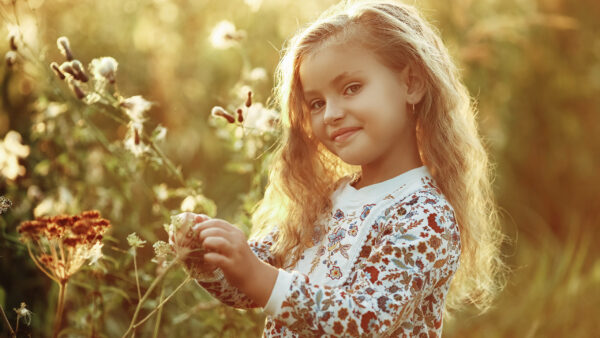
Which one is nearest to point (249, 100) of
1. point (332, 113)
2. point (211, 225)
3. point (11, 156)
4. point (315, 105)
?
point (315, 105)

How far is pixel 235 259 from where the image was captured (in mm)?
1460

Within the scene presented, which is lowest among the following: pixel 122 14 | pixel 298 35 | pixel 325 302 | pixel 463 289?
pixel 325 302

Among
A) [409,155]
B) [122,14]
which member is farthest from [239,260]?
[122,14]

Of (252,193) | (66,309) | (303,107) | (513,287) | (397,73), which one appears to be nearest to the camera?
(397,73)

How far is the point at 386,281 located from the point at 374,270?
4cm

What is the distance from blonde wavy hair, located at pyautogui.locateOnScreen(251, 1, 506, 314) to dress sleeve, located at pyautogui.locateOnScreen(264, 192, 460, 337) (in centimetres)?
21

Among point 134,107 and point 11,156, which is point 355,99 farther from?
point 11,156

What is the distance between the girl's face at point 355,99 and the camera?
1.73 m

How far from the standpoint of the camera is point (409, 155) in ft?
6.09

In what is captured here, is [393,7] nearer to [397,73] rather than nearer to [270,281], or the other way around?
[397,73]

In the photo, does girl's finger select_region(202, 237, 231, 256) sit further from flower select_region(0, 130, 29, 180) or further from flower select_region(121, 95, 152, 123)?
flower select_region(0, 130, 29, 180)

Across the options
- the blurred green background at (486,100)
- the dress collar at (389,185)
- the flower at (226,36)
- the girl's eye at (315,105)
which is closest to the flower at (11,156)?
the blurred green background at (486,100)

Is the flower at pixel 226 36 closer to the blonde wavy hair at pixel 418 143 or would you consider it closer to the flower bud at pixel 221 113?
the blonde wavy hair at pixel 418 143

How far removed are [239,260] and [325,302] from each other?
20 centimetres
